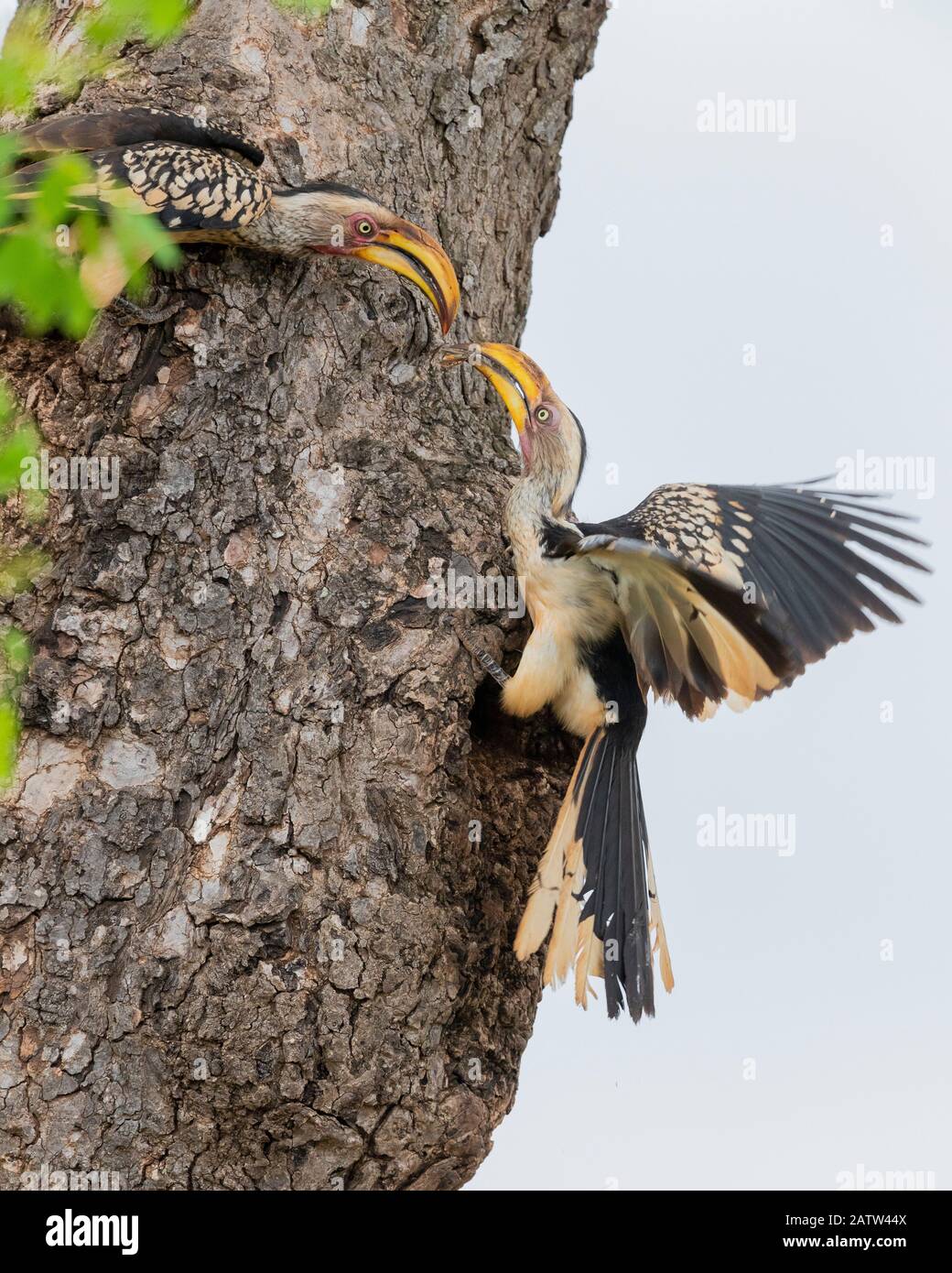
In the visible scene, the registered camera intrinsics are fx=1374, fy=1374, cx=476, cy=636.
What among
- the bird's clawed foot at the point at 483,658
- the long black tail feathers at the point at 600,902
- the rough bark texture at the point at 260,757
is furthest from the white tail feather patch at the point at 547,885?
the bird's clawed foot at the point at 483,658

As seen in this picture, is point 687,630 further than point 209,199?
No

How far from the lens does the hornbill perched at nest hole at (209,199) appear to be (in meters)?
2.45

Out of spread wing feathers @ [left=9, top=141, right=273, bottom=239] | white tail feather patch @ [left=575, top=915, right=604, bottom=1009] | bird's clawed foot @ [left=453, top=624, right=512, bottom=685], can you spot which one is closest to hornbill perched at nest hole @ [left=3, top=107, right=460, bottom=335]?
spread wing feathers @ [left=9, top=141, right=273, bottom=239]

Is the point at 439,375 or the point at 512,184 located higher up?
the point at 512,184

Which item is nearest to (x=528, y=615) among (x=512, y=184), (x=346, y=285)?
(x=346, y=285)

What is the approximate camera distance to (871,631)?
8.00 ft

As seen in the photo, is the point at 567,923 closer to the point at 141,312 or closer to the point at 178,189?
the point at 141,312

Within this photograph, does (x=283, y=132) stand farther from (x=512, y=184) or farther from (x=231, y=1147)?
(x=231, y=1147)

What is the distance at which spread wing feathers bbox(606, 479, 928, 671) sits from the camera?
2447mm

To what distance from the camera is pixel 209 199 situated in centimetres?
250

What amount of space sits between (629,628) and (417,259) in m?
0.85

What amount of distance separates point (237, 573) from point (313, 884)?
22.6 inches

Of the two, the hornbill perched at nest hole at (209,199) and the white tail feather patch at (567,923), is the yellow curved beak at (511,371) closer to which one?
the hornbill perched at nest hole at (209,199)

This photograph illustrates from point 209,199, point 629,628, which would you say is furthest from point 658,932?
point 209,199
